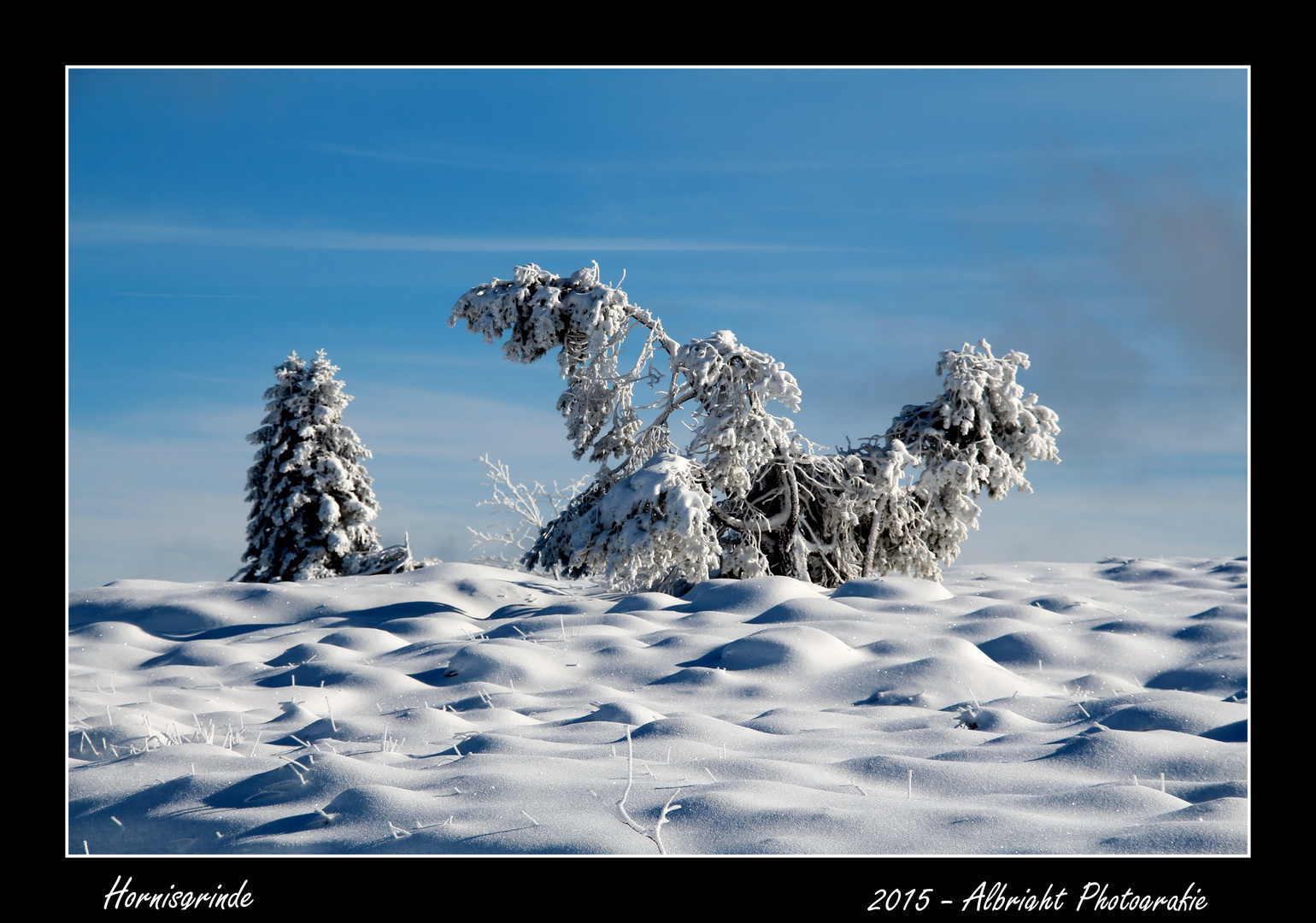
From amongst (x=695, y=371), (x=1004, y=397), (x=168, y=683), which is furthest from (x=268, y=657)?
(x=1004, y=397)

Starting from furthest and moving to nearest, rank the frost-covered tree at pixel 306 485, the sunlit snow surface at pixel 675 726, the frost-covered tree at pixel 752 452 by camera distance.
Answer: the frost-covered tree at pixel 306 485, the frost-covered tree at pixel 752 452, the sunlit snow surface at pixel 675 726

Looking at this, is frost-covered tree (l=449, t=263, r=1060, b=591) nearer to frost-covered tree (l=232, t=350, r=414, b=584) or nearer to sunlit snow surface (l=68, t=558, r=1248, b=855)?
sunlit snow surface (l=68, t=558, r=1248, b=855)

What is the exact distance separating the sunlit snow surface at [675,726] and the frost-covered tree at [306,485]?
10.2m

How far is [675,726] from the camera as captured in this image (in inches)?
190

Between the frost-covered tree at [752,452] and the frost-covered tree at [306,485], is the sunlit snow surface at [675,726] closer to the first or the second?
the frost-covered tree at [752,452]

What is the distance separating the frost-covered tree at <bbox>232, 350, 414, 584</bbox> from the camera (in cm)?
1952

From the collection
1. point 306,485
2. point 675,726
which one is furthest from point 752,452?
point 306,485

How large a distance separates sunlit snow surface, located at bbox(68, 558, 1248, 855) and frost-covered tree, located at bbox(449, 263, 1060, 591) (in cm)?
184

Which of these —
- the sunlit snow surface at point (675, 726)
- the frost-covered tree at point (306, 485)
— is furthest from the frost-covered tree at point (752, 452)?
the frost-covered tree at point (306, 485)

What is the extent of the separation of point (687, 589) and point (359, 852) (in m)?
7.17

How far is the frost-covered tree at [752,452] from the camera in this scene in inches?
418

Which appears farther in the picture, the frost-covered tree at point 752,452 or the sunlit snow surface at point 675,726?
the frost-covered tree at point 752,452

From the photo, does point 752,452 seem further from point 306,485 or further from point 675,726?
point 306,485
